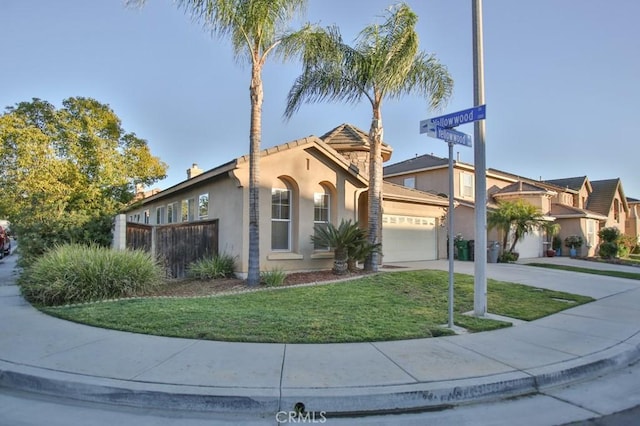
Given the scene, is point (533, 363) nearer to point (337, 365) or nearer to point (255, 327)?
point (337, 365)

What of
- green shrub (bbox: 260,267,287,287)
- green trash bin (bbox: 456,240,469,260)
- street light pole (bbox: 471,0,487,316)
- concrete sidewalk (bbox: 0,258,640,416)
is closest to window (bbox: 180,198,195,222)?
green shrub (bbox: 260,267,287,287)

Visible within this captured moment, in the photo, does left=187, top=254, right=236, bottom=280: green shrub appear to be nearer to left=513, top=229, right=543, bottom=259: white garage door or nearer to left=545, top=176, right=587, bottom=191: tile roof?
left=513, top=229, right=543, bottom=259: white garage door

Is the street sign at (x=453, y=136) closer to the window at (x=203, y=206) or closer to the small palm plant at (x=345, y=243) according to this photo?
the small palm plant at (x=345, y=243)

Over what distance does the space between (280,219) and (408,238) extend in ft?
26.6

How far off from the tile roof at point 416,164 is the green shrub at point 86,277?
19.7m

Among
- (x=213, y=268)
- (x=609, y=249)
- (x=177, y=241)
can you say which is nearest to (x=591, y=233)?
(x=609, y=249)

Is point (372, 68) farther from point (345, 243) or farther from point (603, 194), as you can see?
point (603, 194)

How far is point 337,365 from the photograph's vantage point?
4887 mm

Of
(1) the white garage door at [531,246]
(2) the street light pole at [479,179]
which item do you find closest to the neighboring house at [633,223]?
(1) the white garage door at [531,246]

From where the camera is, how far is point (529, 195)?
27.0 meters

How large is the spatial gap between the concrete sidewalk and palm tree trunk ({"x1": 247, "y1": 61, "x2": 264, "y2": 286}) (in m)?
4.55

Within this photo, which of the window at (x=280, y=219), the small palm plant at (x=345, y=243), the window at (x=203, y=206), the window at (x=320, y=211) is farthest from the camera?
the window at (x=203, y=206)

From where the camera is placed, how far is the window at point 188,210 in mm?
15789

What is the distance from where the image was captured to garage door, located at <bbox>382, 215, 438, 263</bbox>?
18.0 m
